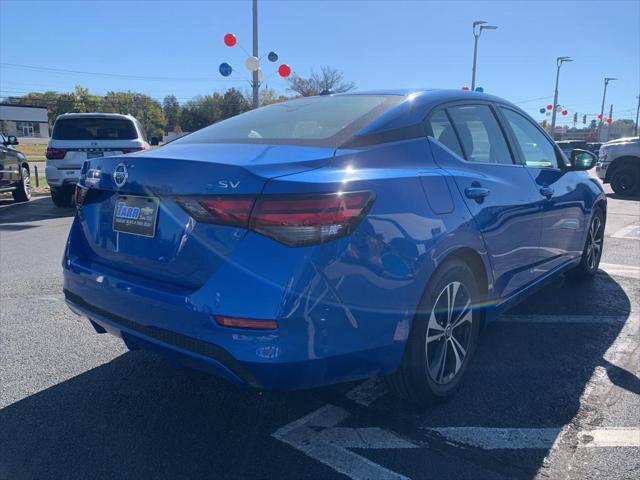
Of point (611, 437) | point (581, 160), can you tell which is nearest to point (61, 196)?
point (581, 160)

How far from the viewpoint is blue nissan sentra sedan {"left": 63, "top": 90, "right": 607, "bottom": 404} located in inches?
83.6

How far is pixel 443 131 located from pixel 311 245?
137 centimetres

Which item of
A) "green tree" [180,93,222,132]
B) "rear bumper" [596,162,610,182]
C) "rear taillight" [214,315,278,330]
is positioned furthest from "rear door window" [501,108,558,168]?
"green tree" [180,93,222,132]

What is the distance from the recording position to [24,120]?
83375 millimetres

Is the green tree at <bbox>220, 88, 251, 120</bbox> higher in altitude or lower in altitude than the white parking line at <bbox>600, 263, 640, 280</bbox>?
higher

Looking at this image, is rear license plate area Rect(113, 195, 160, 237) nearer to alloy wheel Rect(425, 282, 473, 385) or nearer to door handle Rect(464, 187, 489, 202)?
alloy wheel Rect(425, 282, 473, 385)

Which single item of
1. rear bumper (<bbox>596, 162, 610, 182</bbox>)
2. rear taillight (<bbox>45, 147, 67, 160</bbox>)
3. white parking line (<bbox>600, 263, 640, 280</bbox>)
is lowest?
white parking line (<bbox>600, 263, 640, 280</bbox>)

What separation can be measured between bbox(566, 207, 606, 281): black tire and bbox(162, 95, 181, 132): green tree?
8937cm

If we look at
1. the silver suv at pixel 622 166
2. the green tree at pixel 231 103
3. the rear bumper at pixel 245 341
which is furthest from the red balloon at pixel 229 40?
the green tree at pixel 231 103

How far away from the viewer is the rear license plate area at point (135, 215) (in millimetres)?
2428

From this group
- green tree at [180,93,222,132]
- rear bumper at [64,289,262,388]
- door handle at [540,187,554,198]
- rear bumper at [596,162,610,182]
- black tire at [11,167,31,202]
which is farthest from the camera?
green tree at [180,93,222,132]

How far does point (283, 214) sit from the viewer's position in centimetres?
212

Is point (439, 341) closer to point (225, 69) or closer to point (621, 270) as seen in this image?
point (621, 270)

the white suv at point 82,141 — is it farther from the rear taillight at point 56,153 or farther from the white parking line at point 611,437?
the white parking line at point 611,437
